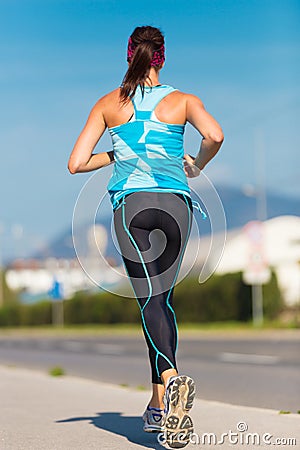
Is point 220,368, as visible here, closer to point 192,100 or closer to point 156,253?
point 156,253

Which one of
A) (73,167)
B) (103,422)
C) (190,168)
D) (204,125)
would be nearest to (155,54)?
(204,125)

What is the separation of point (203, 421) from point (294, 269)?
Result: 37.4 meters

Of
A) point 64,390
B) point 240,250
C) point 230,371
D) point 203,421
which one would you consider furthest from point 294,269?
point 203,421

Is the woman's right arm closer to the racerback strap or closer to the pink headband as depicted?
the racerback strap

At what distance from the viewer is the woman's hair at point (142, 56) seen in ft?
17.0

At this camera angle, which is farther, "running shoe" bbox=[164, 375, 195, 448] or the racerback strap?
the racerback strap

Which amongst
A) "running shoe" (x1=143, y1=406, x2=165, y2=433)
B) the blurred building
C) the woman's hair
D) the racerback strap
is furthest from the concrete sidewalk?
the blurred building

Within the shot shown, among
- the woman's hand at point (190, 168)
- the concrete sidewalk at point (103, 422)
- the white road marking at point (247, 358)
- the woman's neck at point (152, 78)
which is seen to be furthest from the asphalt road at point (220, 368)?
the woman's neck at point (152, 78)

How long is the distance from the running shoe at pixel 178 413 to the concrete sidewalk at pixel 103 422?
0.65 m

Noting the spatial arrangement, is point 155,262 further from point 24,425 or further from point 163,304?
point 24,425

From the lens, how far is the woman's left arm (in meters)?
5.15

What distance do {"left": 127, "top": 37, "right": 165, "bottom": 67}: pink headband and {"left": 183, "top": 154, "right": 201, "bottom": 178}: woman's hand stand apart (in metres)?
0.51

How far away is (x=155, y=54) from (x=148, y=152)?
0.55m

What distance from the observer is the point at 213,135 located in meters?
4.99
